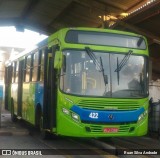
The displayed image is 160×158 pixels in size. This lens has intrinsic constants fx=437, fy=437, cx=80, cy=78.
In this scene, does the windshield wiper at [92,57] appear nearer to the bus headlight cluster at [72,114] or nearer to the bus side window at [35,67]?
the bus headlight cluster at [72,114]

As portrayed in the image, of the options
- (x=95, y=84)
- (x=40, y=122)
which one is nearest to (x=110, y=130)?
(x=95, y=84)

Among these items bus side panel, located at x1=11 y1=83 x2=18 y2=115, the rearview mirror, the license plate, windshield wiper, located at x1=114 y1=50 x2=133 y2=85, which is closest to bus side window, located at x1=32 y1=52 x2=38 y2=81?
the rearview mirror

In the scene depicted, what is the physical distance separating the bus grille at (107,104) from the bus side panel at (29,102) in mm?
3576

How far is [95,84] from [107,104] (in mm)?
572

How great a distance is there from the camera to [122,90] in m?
10.9

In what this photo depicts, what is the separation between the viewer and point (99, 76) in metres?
10.8

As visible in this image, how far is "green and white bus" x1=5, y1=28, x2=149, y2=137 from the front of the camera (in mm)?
10484

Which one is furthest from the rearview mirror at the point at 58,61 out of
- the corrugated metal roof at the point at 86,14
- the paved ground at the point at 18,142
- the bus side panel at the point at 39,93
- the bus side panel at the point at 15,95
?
the corrugated metal roof at the point at 86,14

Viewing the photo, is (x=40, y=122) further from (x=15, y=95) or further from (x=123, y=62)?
(x=15, y=95)

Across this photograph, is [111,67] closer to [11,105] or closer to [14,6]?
[11,105]

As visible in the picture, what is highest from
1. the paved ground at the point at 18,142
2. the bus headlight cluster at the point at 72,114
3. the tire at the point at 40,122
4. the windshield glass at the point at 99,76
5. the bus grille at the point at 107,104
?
the windshield glass at the point at 99,76

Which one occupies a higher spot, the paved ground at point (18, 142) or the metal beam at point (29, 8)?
the metal beam at point (29, 8)

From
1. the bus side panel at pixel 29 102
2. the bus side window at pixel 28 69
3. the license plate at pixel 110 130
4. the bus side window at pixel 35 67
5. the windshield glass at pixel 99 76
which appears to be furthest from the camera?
the bus side window at pixel 28 69

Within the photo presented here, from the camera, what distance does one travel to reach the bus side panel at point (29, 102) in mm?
13852
